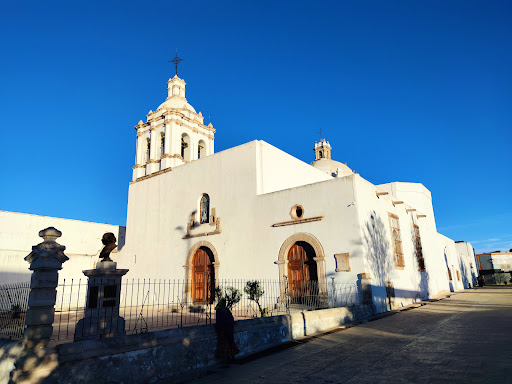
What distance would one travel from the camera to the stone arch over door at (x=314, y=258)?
12.5 metres

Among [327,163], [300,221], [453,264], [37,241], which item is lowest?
[453,264]

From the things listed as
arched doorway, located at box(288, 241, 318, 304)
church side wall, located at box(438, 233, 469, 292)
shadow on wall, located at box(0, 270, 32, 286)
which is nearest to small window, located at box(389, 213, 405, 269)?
arched doorway, located at box(288, 241, 318, 304)

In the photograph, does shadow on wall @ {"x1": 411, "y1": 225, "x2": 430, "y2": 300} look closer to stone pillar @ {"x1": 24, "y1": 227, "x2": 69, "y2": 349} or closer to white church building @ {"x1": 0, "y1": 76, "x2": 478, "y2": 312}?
white church building @ {"x1": 0, "y1": 76, "x2": 478, "y2": 312}

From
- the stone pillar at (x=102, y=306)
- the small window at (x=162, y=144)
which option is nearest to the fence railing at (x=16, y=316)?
the stone pillar at (x=102, y=306)

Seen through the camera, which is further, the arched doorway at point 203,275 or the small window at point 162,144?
the small window at point 162,144

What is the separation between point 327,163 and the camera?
107 ft

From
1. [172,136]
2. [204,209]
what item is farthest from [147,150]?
[204,209]

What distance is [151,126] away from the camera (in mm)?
21828

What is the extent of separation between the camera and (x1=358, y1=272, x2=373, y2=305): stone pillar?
462 inches

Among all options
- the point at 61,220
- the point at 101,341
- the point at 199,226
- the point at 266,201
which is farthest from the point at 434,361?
the point at 61,220

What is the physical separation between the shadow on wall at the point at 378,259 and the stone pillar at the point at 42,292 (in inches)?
403

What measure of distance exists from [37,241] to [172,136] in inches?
393

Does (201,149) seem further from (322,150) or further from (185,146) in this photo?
(322,150)

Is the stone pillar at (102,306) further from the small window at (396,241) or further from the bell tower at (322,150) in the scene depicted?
the bell tower at (322,150)
